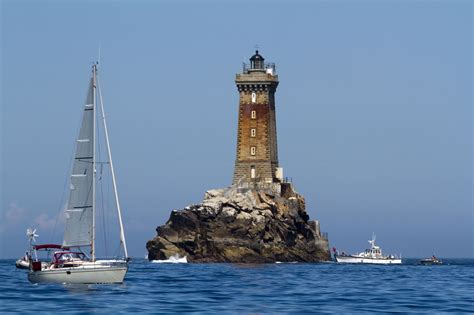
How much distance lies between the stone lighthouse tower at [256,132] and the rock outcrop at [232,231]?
3.47 meters

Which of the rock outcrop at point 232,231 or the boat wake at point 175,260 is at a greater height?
the rock outcrop at point 232,231

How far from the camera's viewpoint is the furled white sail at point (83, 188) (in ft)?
238

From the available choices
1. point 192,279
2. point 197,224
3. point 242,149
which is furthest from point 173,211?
point 192,279

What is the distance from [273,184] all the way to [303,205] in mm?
8009

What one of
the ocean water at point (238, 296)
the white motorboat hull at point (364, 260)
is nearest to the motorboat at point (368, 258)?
the white motorboat hull at point (364, 260)

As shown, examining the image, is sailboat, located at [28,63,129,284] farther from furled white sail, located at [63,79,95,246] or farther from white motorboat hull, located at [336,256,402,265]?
white motorboat hull, located at [336,256,402,265]

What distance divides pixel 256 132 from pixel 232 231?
15123 millimetres

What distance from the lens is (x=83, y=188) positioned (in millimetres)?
73688

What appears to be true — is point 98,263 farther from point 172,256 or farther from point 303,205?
point 303,205

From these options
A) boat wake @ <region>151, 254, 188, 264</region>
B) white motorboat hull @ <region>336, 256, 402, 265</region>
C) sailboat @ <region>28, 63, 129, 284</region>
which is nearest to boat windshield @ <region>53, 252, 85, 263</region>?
sailboat @ <region>28, 63, 129, 284</region>

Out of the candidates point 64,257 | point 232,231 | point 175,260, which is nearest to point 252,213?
point 232,231

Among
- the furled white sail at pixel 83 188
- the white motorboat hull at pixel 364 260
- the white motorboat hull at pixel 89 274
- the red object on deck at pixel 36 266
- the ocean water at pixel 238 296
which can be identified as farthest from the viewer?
the white motorboat hull at pixel 364 260

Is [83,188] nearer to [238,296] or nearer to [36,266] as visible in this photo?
[36,266]

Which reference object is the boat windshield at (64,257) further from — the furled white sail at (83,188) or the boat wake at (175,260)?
the boat wake at (175,260)
